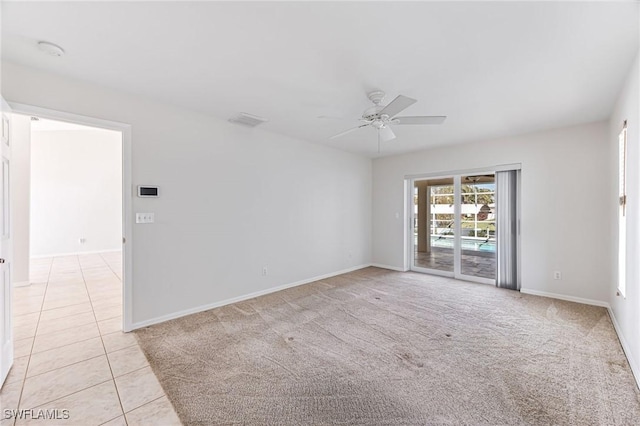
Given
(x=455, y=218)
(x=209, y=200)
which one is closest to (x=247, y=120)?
(x=209, y=200)

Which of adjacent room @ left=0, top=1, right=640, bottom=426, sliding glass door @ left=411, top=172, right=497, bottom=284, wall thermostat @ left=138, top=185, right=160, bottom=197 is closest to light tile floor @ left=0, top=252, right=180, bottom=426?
adjacent room @ left=0, top=1, right=640, bottom=426

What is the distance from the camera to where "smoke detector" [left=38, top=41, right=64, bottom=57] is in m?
2.01

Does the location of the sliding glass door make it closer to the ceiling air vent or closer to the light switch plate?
the ceiling air vent

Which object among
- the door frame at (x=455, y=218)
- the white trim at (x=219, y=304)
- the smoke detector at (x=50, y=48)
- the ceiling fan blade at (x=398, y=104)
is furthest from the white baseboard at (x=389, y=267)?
the smoke detector at (x=50, y=48)

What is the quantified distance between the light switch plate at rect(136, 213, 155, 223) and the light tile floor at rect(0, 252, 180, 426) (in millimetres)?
1236

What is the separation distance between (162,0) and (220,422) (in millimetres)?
2636

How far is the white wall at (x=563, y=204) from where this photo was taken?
12.1 ft

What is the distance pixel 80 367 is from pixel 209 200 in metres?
2.05

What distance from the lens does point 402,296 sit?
405 cm

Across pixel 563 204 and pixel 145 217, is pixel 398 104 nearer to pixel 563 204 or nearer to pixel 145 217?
pixel 145 217

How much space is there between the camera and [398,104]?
2395 millimetres

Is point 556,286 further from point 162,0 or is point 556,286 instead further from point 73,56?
point 73,56

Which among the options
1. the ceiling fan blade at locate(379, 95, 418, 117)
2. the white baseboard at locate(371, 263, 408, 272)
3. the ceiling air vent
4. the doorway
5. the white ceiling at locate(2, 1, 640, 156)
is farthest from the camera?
the white baseboard at locate(371, 263, 408, 272)

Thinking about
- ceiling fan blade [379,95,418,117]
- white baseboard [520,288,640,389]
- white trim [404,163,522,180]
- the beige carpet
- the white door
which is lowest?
the beige carpet
